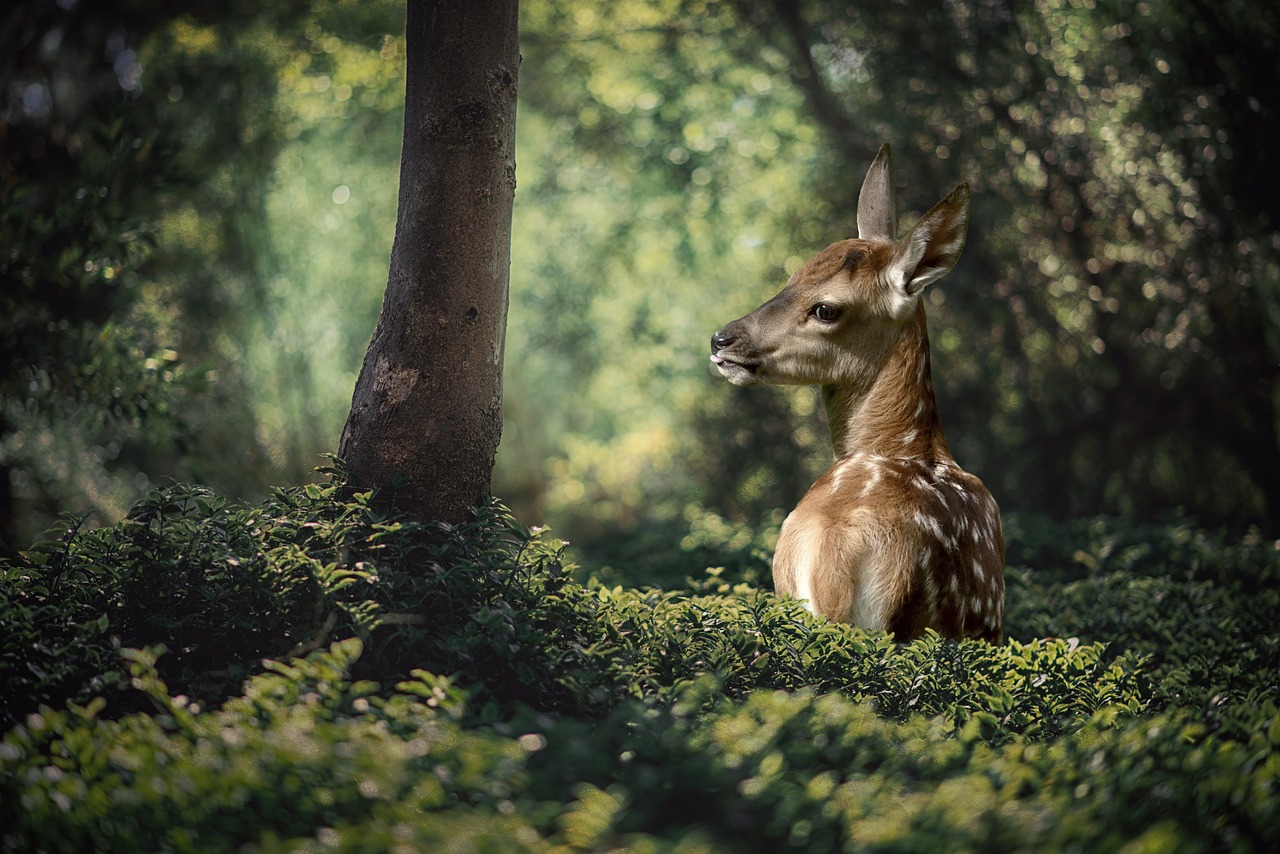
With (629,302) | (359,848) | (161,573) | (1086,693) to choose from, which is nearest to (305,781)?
(359,848)

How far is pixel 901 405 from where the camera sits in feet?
12.6

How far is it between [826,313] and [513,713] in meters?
1.82

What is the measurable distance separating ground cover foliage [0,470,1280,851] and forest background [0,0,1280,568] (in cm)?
276

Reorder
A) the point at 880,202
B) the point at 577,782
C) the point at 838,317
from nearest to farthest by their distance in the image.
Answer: the point at 577,782, the point at 838,317, the point at 880,202

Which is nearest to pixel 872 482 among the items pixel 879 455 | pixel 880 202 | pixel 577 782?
pixel 879 455

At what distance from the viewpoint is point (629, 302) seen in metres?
13.9

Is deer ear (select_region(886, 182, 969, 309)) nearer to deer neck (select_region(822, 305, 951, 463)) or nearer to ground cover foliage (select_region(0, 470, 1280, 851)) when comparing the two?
deer neck (select_region(822, 305, 951, 463))

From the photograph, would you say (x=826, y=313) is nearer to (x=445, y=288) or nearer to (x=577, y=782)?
(x=445, y=288)

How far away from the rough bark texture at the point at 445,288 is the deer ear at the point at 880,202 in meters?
1.50

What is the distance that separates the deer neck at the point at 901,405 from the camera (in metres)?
3.83

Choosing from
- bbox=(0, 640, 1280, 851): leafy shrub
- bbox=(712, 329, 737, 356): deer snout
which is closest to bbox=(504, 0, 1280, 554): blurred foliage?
bbox=(712, 329, 737, 356): deer snout

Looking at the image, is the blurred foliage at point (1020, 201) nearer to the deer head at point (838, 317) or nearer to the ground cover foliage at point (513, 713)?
the deer head at point (838, 317)

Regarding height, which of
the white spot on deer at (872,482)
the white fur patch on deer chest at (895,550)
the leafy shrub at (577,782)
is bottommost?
the leafy shrub at (577,782)

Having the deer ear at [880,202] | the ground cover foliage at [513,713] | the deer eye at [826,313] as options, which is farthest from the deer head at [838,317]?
the ground cover foliage at [513,713]
